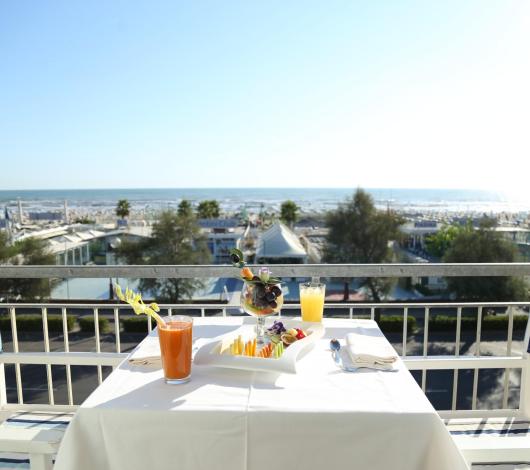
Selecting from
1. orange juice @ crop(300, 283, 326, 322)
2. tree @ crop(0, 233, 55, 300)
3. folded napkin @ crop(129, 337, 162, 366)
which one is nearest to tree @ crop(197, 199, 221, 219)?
tree @ crop(0, 233, 55, 300)

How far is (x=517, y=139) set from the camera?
26438 millimetres

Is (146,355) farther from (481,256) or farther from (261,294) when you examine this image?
(481,256)

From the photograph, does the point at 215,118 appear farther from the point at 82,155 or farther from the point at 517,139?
the point at 517,139

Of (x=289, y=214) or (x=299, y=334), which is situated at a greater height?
(x=299, y=334)

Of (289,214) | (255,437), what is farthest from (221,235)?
(255,437)

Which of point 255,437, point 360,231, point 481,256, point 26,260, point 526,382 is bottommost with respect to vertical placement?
point 26,260

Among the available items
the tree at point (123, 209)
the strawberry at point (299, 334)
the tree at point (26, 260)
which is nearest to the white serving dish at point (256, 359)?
the strawberry at point (299, 334)

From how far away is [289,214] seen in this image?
992 inches

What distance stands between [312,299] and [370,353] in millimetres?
362

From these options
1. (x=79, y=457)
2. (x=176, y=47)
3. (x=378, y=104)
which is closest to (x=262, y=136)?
(x=378, y=104)

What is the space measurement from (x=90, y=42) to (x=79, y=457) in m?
9.07

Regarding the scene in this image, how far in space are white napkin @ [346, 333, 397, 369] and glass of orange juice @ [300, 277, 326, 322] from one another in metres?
0.21

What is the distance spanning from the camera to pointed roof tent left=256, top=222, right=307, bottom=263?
17766 mm

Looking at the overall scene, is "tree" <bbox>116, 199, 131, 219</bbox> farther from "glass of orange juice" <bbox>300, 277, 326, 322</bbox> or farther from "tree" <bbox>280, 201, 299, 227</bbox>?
"glass of orange juice" <bbox>300, 277, 326, 322</bbox>
